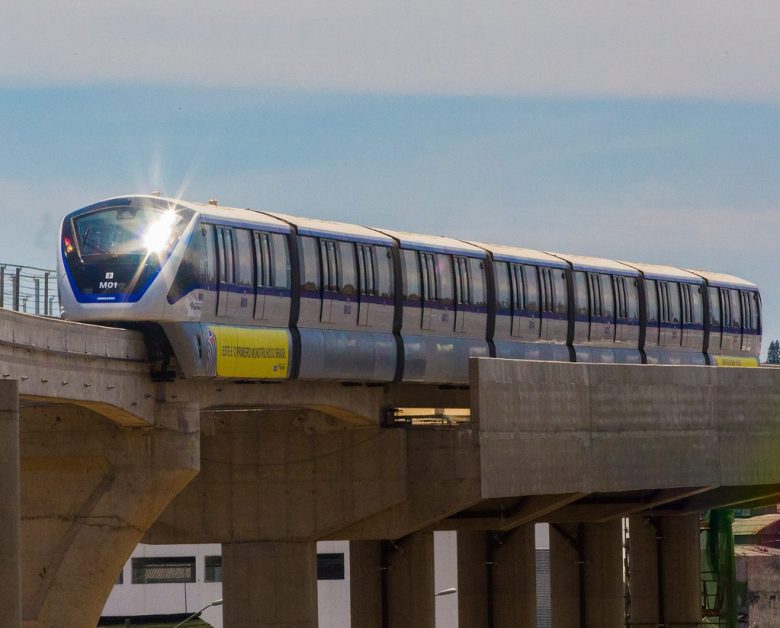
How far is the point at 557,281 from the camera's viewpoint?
51.1 metres

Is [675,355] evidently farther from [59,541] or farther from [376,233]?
[59,541]

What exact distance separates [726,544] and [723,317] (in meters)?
16.9

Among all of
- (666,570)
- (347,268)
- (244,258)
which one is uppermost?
(347,268)

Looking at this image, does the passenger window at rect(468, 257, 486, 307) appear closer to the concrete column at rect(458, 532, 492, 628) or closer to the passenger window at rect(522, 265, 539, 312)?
the passenger window at rect(522, 265, 539, 312)

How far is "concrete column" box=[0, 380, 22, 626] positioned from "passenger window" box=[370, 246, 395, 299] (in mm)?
16772

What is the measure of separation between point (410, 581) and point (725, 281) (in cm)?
1379

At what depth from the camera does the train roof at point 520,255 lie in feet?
160

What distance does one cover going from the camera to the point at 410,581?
5400 cm

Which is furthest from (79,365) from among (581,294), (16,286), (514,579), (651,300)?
(514,579)

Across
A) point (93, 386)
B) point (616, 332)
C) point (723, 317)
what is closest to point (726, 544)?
point (723, 317)

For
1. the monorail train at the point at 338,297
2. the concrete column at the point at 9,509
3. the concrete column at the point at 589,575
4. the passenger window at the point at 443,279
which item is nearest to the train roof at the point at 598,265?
the monorail train at the point at 338,297

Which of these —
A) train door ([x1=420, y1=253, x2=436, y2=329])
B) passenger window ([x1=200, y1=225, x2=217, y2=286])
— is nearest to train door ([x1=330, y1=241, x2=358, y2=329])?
train door ([x1=420, y1=253, x2=436, y2=329])

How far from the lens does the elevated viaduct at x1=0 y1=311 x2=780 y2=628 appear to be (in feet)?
126

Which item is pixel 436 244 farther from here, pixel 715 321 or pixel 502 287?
pixel 715 321
